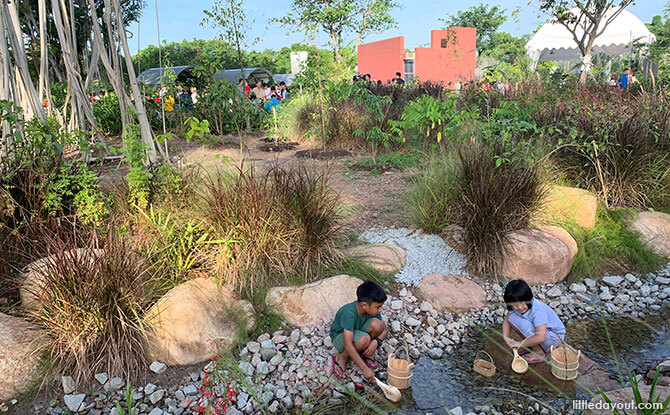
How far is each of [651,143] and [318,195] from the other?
3.85m

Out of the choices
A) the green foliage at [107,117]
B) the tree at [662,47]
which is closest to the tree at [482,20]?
the tree at [662,47]

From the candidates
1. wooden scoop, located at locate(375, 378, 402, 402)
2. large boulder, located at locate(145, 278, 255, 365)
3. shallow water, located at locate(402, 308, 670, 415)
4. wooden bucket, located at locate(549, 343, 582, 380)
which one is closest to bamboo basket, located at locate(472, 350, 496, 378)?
shallow water, located at locate(402, 308, 670, 415)

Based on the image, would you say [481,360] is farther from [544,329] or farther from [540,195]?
[540,195]

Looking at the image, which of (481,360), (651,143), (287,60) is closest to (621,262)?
(651,143)

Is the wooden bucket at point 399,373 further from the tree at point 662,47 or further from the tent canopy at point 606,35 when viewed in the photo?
the tent canopy at point 606,35

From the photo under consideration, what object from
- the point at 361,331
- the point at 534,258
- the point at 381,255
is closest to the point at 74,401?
the point at 361,331

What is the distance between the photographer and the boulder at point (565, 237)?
13.5 feet

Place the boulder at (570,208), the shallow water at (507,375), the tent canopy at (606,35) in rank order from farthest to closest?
the tent canopy at (606,35), the boulder at (570,208), the shallow water at (507,375)

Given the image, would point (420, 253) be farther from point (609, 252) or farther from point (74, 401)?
point (74, 401)

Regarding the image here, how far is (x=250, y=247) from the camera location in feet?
11.3

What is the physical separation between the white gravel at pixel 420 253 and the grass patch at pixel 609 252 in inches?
44.7

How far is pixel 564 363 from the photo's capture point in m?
2.76

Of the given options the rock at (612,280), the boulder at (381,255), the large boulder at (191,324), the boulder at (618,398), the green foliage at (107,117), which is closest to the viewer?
the boulder at (618,398)

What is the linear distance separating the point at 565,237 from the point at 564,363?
1.66 meters
